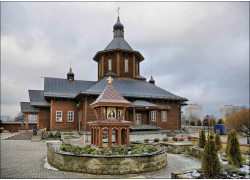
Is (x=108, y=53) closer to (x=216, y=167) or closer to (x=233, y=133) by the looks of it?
(x=233, y=133)

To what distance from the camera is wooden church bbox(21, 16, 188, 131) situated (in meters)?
25.5

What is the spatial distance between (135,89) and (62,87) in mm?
9214

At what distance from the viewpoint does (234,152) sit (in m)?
12.3

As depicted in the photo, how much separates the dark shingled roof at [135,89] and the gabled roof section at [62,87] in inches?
161

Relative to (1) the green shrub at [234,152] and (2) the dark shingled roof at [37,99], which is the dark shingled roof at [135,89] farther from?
(1) the green shrub at [234,152]

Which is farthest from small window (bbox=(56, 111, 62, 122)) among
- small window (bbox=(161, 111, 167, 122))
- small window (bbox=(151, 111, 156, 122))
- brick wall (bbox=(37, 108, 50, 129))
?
small window (bbox=(161, 111, 167, 122))

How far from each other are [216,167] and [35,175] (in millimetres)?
7444

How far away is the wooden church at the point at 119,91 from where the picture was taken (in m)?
25.5

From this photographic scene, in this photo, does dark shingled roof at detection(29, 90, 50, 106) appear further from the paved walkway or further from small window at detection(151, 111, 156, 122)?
the paved walkway

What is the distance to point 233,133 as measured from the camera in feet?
41.6

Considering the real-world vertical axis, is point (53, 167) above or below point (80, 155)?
below

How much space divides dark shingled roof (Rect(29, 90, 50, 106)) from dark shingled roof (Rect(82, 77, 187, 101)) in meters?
7.39

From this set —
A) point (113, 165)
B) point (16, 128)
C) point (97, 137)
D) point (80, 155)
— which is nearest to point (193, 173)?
point (113, 165)

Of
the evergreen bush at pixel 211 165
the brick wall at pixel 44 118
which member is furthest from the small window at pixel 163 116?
the evergreen bush at pixel 211 165
